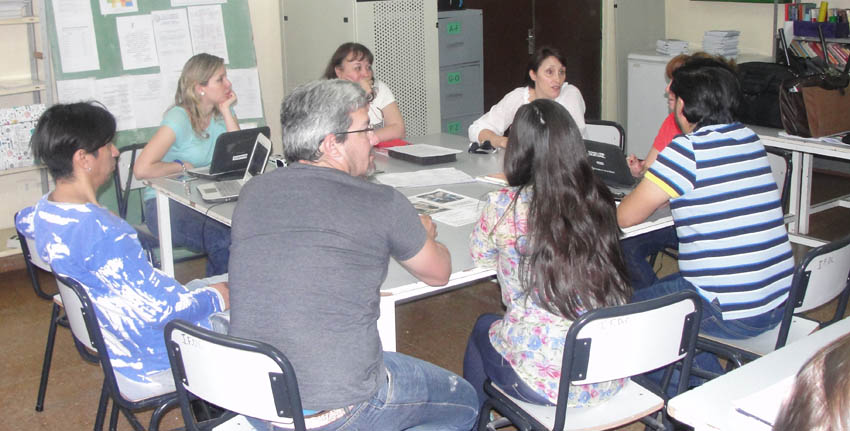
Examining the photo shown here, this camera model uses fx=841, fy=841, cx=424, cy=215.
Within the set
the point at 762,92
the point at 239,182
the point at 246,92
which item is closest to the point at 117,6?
the point at 246,92

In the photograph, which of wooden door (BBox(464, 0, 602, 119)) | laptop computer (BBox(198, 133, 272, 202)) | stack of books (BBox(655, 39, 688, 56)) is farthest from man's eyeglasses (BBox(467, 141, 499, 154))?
stack of books (BBox(655, 39, 688, 56))

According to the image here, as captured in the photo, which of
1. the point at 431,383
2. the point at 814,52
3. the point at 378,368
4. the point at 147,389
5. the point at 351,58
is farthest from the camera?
the point at 814,52

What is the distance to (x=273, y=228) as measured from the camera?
1713 mm

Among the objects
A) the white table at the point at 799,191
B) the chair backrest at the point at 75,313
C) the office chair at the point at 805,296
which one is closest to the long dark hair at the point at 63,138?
the chair backrest at the point at 75,313

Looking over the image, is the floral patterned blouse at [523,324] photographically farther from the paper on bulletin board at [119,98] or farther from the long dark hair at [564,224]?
the paper on bulletin board at [119,98]

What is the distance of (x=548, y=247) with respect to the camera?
1.96 meters

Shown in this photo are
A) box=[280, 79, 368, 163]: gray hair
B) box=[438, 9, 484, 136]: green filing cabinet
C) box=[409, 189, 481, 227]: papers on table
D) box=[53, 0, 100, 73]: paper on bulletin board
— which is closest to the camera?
box=[280, 79, 368, 163]: gray hair

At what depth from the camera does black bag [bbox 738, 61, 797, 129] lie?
14.8ft

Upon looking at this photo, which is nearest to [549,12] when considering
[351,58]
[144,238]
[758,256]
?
[351,58]

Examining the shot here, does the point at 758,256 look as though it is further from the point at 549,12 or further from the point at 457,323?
the point at 549,12

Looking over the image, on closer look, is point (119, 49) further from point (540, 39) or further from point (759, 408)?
point (759, 408)

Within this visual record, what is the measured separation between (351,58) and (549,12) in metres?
2.75

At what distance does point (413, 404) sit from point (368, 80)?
7.96ft

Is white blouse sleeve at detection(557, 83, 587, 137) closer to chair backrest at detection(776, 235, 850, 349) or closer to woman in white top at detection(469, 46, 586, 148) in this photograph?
woman in white top at detection(469, 46, 586, 148)
